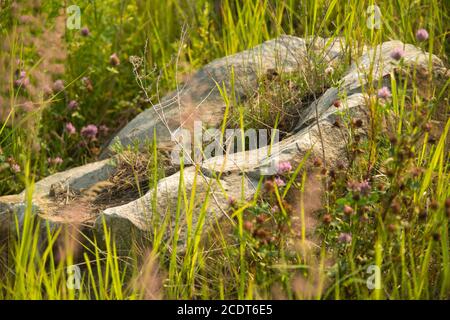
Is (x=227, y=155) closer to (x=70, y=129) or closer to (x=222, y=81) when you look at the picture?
(x=222, y=81)

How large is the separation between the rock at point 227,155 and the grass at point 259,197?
46 mm

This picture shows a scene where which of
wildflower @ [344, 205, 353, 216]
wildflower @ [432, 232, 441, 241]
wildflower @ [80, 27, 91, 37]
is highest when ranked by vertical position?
wildflower @ [80, 27, 91, 37]

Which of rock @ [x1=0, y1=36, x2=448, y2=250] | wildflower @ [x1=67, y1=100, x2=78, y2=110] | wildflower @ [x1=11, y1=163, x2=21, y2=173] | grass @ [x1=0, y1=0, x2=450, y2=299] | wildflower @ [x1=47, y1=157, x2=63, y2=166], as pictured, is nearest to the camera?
grass @ [x1=0, y1=0, x2=450, y2=299]

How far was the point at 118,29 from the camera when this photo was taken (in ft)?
16.0

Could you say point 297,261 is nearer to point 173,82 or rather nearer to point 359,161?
point 359,161

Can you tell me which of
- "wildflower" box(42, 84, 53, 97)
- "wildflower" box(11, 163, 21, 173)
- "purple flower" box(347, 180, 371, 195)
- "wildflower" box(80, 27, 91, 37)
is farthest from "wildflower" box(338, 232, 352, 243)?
"wildflower" box(80, 27, 91, 37)

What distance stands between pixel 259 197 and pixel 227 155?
22 centimetres

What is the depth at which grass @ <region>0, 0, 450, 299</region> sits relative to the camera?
2.54 meters

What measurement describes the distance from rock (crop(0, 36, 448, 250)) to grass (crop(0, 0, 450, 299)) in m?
0.05

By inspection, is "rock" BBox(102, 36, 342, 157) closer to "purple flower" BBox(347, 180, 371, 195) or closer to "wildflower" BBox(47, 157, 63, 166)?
"wildflower" BBox(47, 157, 63, 166)

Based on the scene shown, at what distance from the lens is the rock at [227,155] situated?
2.98 m

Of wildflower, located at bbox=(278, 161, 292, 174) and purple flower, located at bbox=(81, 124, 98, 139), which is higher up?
purple flower, located at bbox=(81, 124, 98, 139)

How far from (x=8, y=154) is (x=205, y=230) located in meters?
1.48
